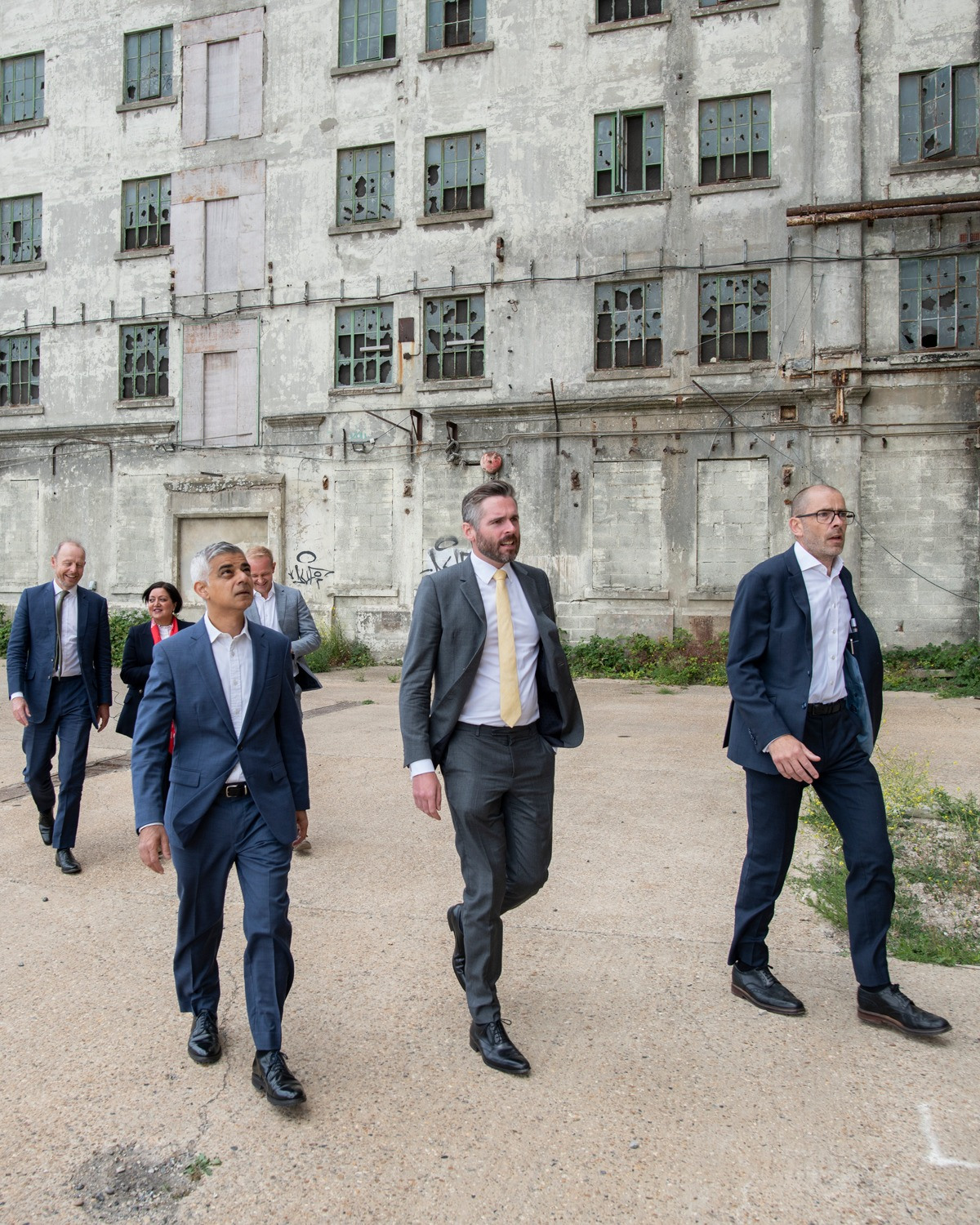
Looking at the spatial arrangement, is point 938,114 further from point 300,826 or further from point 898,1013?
point 300,826

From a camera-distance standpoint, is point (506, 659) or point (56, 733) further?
point (56, 733)

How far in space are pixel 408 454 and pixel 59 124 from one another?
11263 mm

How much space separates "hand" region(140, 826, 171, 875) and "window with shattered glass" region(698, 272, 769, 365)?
52.4 feet

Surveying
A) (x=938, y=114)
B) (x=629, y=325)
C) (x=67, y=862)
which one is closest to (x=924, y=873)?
(x=67, y=862)

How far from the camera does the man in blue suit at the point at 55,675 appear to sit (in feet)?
21.5

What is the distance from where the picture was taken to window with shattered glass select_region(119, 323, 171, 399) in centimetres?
2112

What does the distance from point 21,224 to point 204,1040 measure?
23348 mm

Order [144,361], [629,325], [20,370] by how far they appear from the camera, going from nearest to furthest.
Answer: [629,325], [144,361], [20,370]

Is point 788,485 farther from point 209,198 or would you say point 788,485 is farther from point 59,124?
point 59,124

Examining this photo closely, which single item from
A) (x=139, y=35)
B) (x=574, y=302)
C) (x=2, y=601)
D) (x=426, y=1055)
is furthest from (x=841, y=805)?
(x=139, y=35)

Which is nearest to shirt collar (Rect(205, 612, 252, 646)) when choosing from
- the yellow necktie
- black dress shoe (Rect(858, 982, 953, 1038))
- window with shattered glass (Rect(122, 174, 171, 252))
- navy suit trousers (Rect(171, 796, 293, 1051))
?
navy suit trousers (Rect(171, 796, 293, 1051))

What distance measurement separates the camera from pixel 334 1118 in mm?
3219

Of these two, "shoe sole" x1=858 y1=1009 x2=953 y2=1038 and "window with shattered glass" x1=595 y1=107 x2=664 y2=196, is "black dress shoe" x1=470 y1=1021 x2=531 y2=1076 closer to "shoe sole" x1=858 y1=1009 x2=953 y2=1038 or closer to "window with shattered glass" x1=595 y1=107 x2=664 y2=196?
"shoe sole" x1=858 y1=1009 x2=953 y2=1038

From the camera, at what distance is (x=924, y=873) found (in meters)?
5.43
